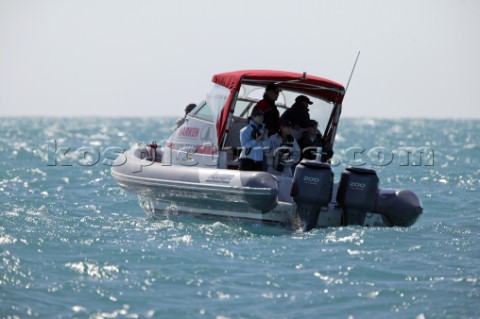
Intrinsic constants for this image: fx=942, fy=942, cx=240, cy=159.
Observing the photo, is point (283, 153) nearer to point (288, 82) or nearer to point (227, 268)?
point (288, 82)

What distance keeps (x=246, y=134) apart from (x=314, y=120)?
4.51 feet

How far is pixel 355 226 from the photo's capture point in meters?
9.80

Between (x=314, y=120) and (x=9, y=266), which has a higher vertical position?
(x=314, y=120)

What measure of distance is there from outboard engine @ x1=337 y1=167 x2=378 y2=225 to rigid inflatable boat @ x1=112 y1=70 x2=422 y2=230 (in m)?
0.01

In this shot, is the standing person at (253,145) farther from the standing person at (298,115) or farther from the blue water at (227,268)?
the standing person at (298,115)

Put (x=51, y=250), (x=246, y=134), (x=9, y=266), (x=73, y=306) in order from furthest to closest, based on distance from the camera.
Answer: (x=246, y=134) < (x=51, y=250) < (x=9, y=266) < (x=73, y=306)

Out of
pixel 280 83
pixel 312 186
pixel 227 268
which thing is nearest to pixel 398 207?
pixel 312 186

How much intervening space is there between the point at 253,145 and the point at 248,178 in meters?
0.77

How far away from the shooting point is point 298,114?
37.1ft

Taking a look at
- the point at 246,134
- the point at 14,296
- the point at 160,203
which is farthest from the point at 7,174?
the point at 14,296

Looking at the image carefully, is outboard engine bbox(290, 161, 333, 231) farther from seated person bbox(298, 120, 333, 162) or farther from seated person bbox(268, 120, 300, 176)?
seated person bbox(298, 120, 333, 162)

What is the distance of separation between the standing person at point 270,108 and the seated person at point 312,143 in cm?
44

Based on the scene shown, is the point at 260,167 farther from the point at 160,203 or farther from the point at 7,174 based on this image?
the point at 7,174

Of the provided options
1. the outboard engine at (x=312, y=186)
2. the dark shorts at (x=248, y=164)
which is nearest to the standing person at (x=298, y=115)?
the dark shorts at (x=248, y=164)
